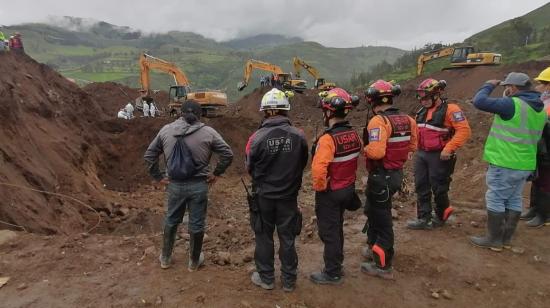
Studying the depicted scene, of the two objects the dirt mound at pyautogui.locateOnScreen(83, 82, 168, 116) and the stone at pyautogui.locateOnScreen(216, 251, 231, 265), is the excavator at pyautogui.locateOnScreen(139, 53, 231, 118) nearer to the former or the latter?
the dirt mound at pyautogui.locateOnScreen(83, 82, 168, 116)

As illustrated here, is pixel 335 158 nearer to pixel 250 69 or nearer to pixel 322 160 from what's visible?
pixel 322 160

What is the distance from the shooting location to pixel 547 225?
5859 mm

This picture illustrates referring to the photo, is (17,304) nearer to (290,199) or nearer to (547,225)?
(290,199)

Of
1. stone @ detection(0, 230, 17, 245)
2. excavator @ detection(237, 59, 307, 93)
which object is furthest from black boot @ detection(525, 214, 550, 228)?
excavator @ detection(237, 59, 307, 93)

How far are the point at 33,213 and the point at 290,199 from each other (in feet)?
16.4

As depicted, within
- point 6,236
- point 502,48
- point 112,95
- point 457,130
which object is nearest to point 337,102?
point 457,130

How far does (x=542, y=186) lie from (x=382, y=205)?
2.97 m

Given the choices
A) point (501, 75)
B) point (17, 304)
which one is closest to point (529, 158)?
point (17, 304)

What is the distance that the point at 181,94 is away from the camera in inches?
949

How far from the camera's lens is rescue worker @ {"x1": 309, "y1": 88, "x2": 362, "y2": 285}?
4.07 m

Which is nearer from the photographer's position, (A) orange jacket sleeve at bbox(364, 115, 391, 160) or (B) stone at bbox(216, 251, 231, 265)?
(A) orange jacket sleeve at bbox(364, 115, 391, 160)

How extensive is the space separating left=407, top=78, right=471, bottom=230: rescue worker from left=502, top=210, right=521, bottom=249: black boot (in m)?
0.84

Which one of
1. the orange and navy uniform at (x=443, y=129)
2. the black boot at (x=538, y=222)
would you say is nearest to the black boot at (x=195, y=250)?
the orange and navy uniform at (x=443, y=129)

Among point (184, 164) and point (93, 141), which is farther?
point (93, 141)
